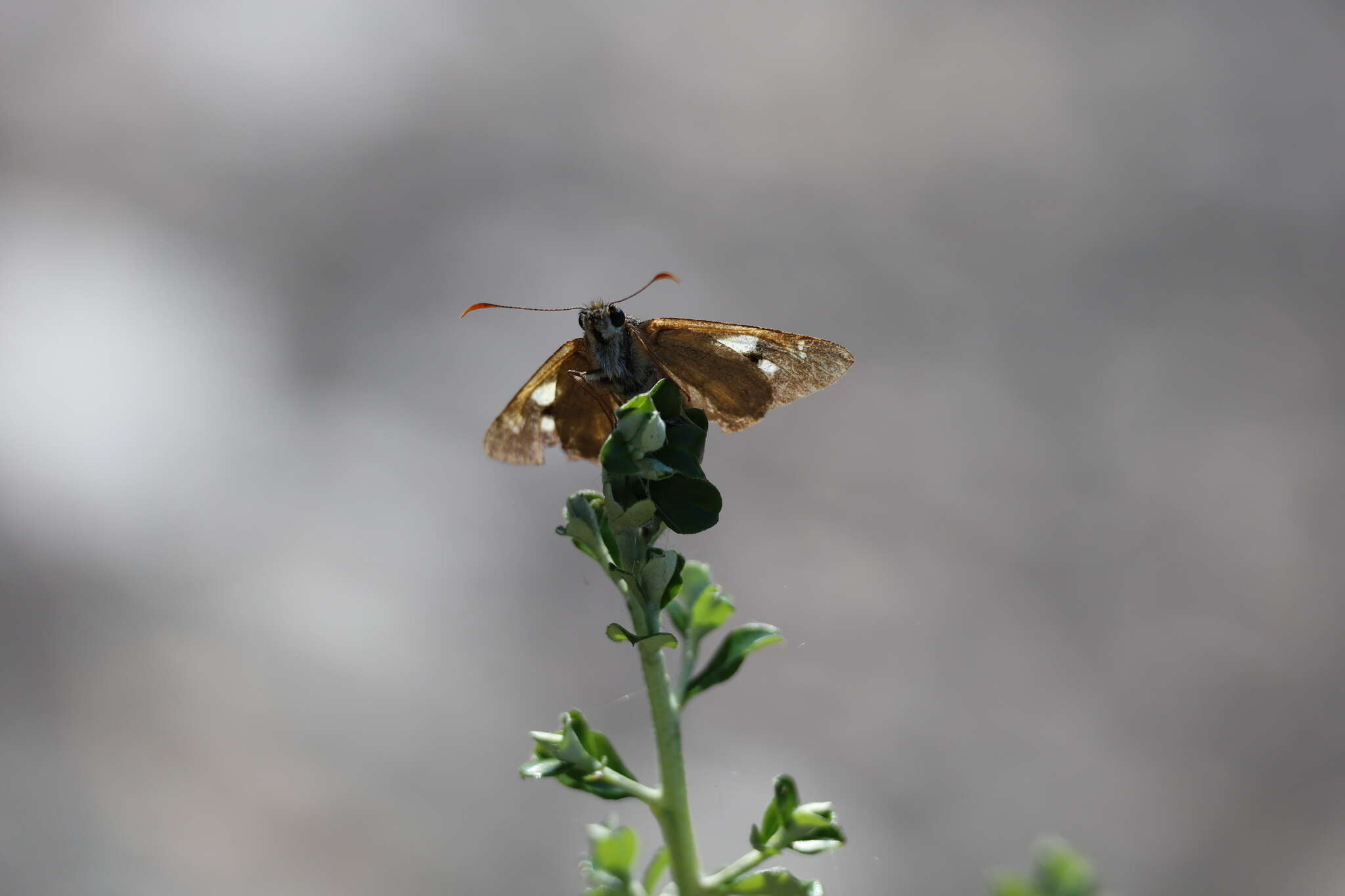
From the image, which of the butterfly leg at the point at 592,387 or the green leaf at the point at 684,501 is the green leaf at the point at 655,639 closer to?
the green leaf at the point at 684,501

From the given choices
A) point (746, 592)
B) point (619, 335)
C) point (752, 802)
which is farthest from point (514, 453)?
point (746, 592)

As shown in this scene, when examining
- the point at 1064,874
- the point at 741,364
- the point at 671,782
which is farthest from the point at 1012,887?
the point at 741,364

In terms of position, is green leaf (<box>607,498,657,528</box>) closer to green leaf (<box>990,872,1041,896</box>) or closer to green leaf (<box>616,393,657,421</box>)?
green leaf (<box>616,393,657,421</box>)

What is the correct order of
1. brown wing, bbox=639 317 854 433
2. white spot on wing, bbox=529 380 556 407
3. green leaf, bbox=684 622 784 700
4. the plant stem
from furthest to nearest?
white spot on wing, bbox=529 380 556 407 → brown wing, bbox=639 317 854 433 → green leaf, bbox=684 622 784 700 → the plant stem

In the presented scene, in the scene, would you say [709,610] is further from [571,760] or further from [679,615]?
[571,760]

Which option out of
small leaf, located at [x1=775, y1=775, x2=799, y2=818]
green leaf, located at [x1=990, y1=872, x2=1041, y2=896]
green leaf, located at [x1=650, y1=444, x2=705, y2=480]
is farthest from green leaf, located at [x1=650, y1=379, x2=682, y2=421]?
green leaf, located at [x1=990, y1=872, x2=1041, y2=896]

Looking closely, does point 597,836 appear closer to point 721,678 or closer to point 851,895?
point 721,678

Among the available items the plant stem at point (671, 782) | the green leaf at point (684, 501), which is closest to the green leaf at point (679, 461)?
the green leaf at point (684, 501)
